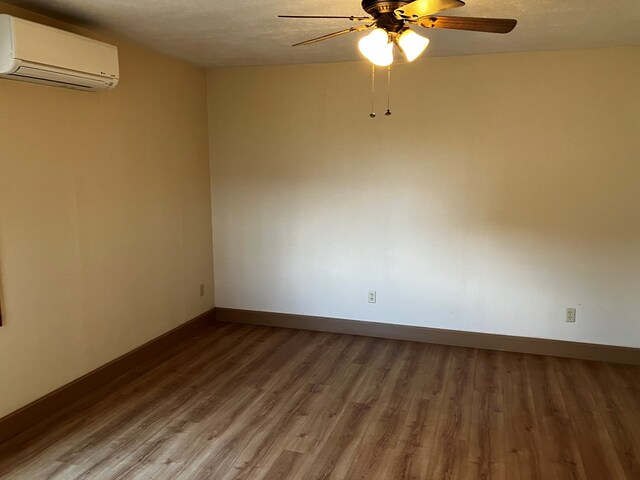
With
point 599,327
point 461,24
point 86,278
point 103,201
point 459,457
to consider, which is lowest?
point 459,457

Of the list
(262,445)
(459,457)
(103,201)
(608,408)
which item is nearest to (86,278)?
(103,201)

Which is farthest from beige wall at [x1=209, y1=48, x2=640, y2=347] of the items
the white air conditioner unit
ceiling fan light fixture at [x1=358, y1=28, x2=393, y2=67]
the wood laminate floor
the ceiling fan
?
ceiling fan light fixture at [x1=358, y1=28, x2=393, y2=67]

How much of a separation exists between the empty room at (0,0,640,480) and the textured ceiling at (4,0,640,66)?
0.09 ft

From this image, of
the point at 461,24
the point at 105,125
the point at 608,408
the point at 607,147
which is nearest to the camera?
the point at 461,24

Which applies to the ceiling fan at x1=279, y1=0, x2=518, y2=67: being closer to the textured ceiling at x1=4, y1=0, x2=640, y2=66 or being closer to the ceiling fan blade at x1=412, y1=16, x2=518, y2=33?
the ceiling fan blade at x1=412, y1=16, x2=518, y2=33

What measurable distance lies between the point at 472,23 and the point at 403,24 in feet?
1.02

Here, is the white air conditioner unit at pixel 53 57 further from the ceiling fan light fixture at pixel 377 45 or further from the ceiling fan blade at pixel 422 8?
the ceiling fan blade at pixel 422 8

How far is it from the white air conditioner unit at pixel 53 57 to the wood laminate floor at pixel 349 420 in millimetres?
2039

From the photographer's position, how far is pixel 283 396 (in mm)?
3453

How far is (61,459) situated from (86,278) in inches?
46.0

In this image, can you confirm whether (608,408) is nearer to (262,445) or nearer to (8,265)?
(262,445)

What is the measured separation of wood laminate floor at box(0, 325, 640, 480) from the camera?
2.65m

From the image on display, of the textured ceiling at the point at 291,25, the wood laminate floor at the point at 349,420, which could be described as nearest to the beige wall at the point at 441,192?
the textured ceiling at the point at 291,25

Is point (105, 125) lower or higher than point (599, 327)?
higher
